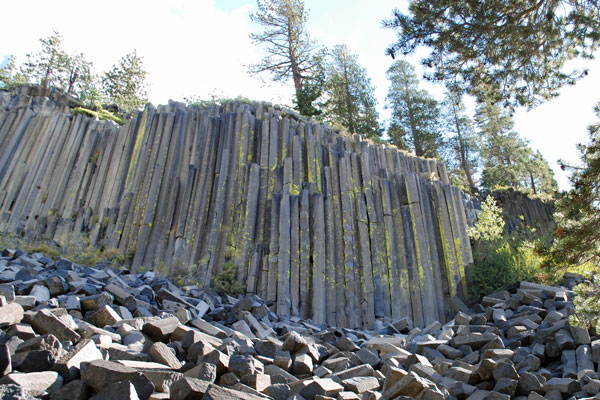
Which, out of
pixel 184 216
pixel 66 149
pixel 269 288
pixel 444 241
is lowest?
pixel 269 288

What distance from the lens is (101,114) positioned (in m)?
18.6

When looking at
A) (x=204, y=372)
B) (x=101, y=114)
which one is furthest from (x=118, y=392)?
(x=101, y=114)

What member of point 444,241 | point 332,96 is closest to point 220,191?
point 444,241

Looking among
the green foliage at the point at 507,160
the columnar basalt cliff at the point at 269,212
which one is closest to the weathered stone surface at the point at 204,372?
the columnar basalt cliff at the point at 269,212

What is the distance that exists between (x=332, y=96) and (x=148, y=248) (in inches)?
608

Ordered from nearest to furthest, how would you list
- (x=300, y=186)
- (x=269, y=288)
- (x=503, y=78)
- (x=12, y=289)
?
(x=12, y=289), (x=503, y=78), (x=269, y=288), (x=300, y=186)

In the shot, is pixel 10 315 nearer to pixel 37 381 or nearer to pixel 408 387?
pixel 37 381

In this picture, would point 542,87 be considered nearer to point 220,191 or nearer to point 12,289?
point 220,191

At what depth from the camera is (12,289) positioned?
4293 mm

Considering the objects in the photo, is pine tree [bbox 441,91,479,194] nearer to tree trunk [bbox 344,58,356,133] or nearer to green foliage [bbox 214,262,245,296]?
tree trunk [bbox 344,58,356,133]

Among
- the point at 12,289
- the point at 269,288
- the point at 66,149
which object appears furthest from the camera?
the point at 66,149

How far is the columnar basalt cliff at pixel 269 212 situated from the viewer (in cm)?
763

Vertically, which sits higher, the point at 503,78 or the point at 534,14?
the point at 534,14

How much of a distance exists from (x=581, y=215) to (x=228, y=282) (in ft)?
18.5
